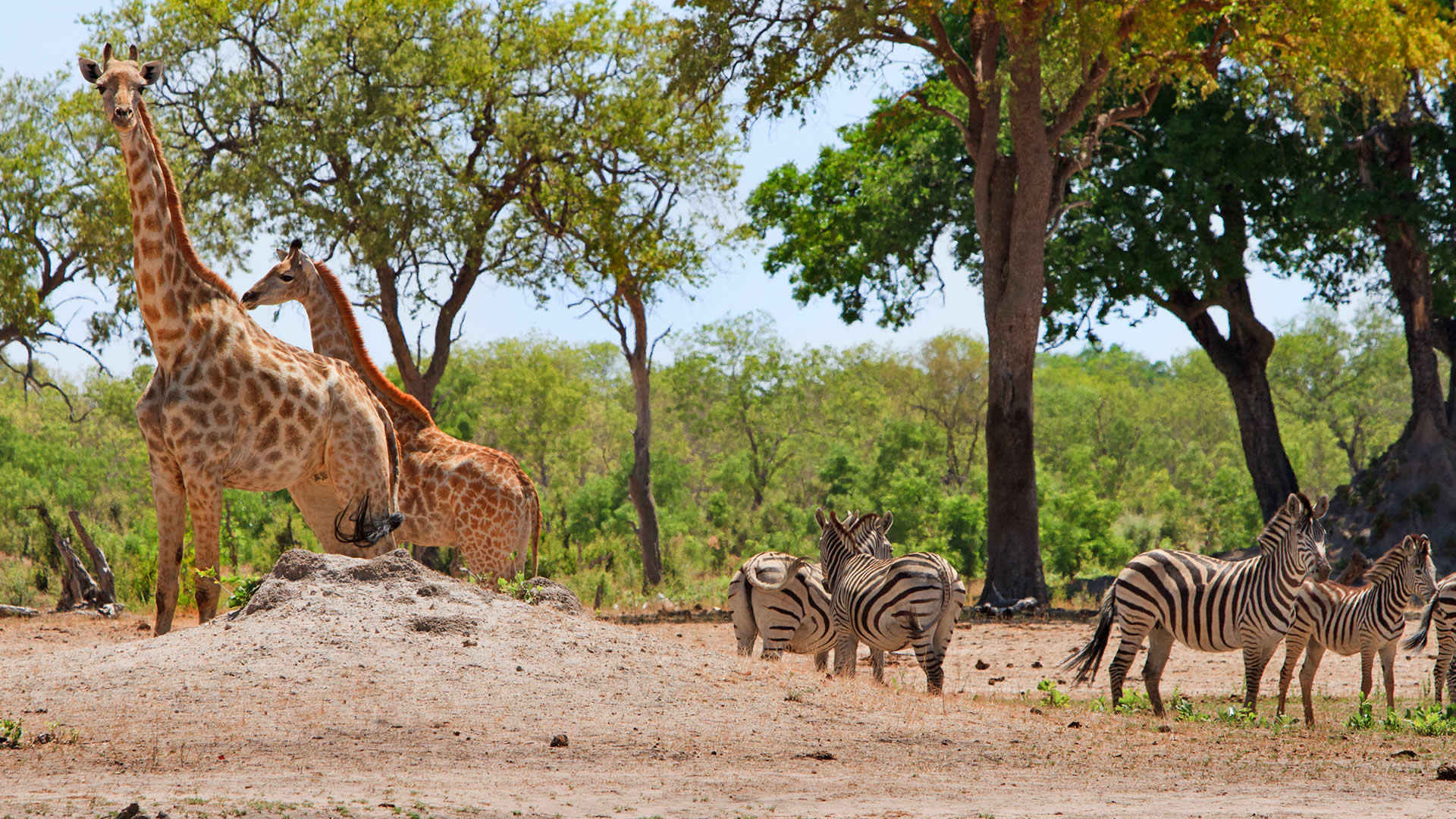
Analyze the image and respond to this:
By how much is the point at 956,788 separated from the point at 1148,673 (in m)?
4.58

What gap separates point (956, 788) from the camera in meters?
6.25

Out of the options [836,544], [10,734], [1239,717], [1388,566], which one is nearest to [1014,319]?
[836,544]

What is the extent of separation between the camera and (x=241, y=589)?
960cm

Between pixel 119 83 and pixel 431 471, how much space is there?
15.5ft

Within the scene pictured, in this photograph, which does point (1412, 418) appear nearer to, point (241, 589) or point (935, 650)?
point (935, 650)

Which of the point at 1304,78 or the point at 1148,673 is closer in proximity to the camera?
the point at 1148,673

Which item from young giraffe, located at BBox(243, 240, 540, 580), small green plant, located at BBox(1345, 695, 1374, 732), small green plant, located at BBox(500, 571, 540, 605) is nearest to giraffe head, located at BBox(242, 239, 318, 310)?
young giraffe, located at BBox(243, 240, 540, 580)

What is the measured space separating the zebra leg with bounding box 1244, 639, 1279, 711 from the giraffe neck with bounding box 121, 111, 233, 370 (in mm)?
7795

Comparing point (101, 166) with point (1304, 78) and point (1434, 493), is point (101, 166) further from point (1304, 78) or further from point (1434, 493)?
point (1434, 493)

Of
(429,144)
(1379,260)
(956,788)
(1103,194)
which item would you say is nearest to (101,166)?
(429,144)

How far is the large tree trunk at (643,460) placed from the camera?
84.7ft

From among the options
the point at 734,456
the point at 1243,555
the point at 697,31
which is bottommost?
the point at 1243,555

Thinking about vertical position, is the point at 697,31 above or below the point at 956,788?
above

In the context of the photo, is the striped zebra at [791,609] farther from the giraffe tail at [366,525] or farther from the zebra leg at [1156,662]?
the giraffe tail at [366,525]
